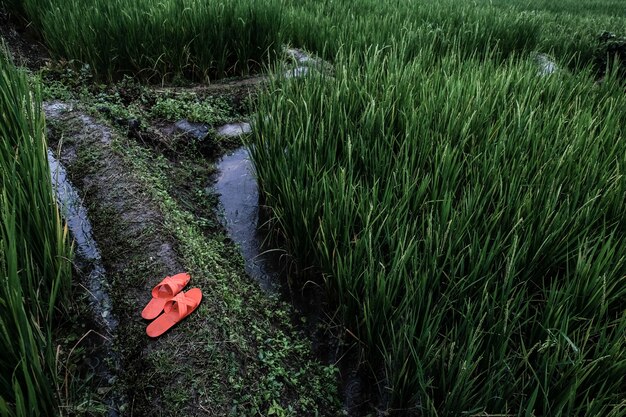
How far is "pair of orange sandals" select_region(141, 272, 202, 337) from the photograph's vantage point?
1.48 meters

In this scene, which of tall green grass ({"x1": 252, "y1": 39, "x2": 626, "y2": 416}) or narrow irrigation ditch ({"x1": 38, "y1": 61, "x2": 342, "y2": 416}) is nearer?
tall green grass ({"x1": 252, "y1": 39, "x2": 626, "y2": 416})

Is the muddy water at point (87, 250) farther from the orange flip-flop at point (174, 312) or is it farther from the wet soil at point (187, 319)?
the orange flip-flop at point (174, 312)

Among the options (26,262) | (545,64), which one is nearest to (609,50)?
(545,64)

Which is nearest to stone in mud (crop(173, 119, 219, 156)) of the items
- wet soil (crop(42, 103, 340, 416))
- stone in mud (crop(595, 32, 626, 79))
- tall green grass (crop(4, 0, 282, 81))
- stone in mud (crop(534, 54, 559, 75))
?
wet soil (crop(42, 103, 340, 416))

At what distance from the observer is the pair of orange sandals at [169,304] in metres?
1.48

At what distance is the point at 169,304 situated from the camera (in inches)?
60.5

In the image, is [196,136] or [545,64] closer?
[196,136]

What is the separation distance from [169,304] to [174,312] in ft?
0.15

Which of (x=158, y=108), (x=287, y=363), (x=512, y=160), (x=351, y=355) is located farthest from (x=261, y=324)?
(x=158, y=108)

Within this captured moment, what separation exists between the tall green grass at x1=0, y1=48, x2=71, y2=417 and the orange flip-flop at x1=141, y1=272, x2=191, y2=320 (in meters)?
0.27

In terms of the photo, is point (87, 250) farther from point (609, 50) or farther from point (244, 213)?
point (609, 50)

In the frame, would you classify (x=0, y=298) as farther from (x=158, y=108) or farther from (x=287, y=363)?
(x=158, y=108)

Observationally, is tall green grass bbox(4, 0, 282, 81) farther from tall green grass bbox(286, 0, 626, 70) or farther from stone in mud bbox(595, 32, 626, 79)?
stone in mud bbox(595, 32, 626, 79)

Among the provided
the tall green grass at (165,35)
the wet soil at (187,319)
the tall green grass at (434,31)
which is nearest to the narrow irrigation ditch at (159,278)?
the wet soil at (187,319)
